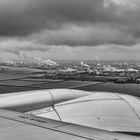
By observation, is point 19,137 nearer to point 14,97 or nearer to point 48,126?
point 48,126

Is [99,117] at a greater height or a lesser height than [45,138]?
lesser

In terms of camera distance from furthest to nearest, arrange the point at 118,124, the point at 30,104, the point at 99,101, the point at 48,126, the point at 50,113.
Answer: the point at 99,101 < the point at 30,104 < the point at 50,113 < the point at 118,124 < the point at 48,126

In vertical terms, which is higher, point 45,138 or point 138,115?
point 45,138

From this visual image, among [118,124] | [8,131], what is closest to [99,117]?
[118,124]

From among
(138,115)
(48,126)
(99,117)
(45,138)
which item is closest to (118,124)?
(99,117)

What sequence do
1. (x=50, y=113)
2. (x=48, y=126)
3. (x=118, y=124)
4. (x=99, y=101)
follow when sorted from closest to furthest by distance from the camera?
(x=48, y=126)
(x=118, y=124)
(x=50, y=113)
(x=99, y=101)

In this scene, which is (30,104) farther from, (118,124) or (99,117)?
(118,124)

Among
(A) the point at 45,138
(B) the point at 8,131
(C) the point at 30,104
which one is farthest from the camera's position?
(C) the point at 30,104

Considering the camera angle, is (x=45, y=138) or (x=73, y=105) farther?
(x=73, y=105)

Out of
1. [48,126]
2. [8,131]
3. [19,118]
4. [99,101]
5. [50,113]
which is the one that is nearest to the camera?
[8,131]
